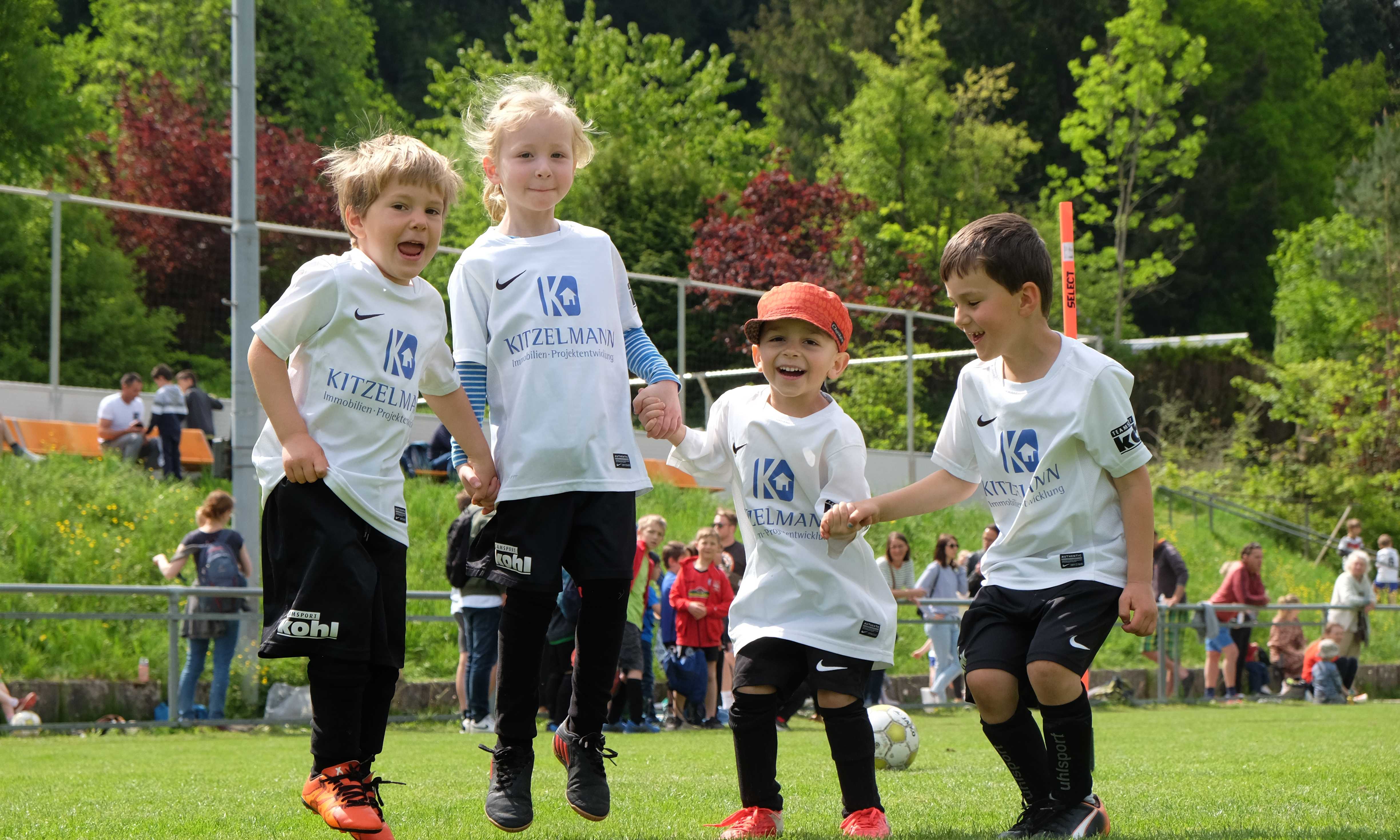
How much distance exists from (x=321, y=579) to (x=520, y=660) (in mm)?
746

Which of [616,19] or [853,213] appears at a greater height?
[616,19]

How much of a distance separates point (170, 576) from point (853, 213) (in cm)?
2154

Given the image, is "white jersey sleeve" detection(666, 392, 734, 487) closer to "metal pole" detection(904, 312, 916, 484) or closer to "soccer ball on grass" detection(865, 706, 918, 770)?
"soccer ball on grass" detection(865, 706, 918, 770)

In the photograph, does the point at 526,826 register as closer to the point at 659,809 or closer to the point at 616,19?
the point at 659,809

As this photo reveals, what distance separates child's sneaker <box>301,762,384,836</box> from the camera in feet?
12.6

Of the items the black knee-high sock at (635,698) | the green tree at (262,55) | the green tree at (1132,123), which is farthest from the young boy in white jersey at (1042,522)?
the green tree at (262,55)

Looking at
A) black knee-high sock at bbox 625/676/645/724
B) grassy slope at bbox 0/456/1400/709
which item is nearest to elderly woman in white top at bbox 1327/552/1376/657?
grassy slope at bbox 0/456/1400/709

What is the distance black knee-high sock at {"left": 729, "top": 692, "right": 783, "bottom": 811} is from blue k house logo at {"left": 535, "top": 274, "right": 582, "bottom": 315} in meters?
1.31

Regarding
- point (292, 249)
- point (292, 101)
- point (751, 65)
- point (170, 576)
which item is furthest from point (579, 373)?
point (751, 65)

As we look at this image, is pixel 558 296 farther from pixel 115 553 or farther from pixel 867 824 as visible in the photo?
pixel 115 553

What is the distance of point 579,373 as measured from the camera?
4.42 m

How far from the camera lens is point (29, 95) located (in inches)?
930

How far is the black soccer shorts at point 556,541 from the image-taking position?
4.35 m

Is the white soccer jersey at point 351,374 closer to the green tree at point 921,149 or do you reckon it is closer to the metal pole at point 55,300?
the metal pole at point 55,300
